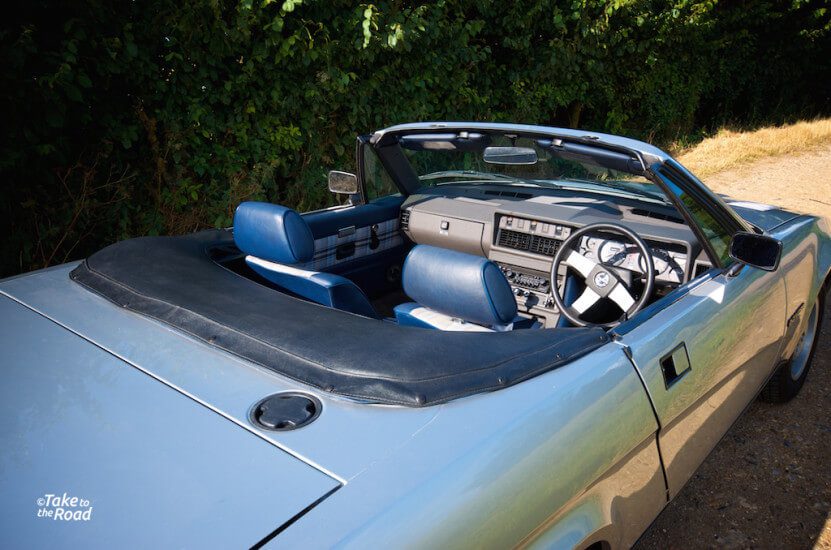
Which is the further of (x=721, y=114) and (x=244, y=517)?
(x=721, y=114)

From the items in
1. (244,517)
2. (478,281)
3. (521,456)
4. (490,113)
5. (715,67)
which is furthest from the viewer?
(715,67)

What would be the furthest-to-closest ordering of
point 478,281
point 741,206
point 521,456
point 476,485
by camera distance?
1. point 741,206
2. point 478,281
3. point 521,456
4. point 476,485

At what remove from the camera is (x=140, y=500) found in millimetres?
1260

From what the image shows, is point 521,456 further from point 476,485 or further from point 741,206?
point 741,206

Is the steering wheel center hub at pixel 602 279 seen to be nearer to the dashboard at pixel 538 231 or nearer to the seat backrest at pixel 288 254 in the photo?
the dashboard at pixel 538 231

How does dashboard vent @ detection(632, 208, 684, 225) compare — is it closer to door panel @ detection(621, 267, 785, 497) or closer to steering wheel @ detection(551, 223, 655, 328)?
steering wheel @ detection(551, 223, 655, 328)

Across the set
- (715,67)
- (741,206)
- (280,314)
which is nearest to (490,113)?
(741,206)

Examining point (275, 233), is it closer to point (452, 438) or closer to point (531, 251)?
point (452, 438)

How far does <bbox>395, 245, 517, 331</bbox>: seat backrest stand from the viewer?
2.14 meters

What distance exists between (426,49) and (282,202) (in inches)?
96.7

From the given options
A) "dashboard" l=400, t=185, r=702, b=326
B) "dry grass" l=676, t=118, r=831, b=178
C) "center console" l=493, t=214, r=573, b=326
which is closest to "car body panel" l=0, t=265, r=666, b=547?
"dashboard" l=400, t=185, r=702, b=326

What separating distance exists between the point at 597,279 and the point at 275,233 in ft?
4.99

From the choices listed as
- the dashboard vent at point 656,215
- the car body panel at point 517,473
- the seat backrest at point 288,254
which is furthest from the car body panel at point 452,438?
the dashboard vent at point 656,215

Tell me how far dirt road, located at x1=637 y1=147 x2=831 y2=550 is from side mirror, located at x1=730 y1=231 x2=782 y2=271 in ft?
3.23
